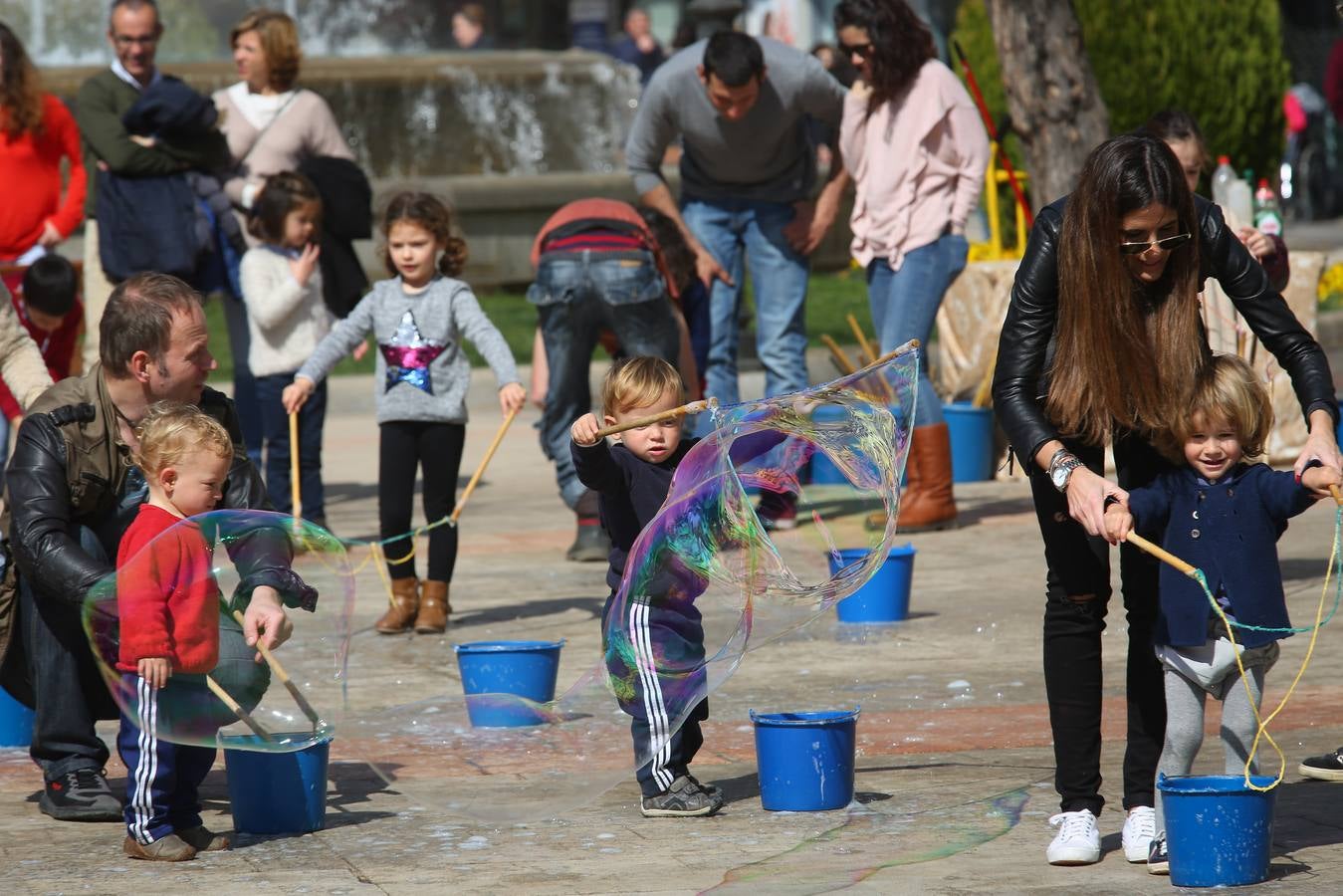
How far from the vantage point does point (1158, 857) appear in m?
4.23

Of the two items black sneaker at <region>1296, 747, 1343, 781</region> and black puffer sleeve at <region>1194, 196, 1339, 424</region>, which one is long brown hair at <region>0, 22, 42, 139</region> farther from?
black sneaker at <region>1296, 747, 1343, 781</region>

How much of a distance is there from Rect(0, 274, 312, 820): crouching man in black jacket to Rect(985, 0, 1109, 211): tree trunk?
6857 mm

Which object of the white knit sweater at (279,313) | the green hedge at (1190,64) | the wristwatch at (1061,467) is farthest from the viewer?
the green hedge at (1190,64)

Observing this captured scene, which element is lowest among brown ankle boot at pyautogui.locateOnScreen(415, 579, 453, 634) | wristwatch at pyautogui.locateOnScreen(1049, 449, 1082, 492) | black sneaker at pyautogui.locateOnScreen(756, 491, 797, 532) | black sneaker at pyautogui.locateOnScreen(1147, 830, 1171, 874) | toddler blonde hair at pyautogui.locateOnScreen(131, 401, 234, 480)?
brown ankle boot at pyautogui.locateOnScreen(415, 579, 453, 634)

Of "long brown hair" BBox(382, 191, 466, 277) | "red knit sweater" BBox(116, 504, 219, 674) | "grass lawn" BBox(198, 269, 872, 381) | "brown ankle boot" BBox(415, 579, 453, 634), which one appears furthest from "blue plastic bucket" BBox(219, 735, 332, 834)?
"grass lawn" BBox(198, 269, 872, 381)

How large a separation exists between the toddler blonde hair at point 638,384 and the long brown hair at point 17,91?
5.18 m

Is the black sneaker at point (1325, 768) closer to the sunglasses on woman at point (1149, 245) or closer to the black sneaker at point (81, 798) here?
the sunglasses on woman at point (1149, 245)

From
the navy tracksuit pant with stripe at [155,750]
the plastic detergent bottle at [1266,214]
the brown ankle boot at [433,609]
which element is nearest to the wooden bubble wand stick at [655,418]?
the navy tracksuit pant with stripe at [155,750]

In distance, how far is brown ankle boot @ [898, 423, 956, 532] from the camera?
8.67 m

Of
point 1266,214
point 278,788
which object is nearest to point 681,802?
point 278,788

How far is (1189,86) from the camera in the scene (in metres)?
20.5

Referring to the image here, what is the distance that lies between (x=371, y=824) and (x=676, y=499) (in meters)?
1.01

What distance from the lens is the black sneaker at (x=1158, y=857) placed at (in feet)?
13.8

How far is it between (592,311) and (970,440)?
2.66m
